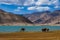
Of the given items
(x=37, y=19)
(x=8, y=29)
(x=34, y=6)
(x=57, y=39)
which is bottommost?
(x=57, y=39)

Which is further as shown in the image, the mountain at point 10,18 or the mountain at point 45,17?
the mountain at point 45,17

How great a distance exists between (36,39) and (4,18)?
5.04 metres

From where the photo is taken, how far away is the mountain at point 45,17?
451 inches

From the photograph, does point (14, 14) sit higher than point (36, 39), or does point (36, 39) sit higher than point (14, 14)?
point (14, 14)

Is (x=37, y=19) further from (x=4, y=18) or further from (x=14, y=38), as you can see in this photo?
(x=14, y=38)

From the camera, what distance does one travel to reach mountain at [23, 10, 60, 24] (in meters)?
11.5

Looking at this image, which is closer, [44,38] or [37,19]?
[44,38]

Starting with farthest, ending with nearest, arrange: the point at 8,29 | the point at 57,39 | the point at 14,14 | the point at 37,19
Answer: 1. the point at 37,19
2. the point at 14,14
3. the point at 8,29
4. the point at 57,39

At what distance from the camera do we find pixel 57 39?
21.9 ft

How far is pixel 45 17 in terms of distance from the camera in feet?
39.8

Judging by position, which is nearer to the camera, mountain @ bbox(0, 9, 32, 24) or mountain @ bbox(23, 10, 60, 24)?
mountain @ bbox(0, 9, 32, 24)

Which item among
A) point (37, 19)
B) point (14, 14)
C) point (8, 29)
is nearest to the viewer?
point (8, 29)

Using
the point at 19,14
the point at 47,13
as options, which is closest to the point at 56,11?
the point at 47,13

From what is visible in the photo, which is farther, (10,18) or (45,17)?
(45,17)
